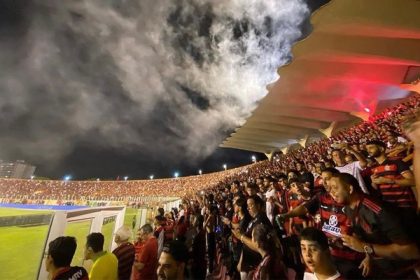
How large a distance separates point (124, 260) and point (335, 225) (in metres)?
2.85

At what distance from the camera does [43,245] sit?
4.87 metres

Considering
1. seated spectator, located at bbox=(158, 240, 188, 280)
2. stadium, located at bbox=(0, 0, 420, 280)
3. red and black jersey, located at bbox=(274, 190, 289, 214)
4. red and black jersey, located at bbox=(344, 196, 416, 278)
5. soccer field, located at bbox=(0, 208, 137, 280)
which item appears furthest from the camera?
soccer field, located at bbox=(0, 208, 137, 280)

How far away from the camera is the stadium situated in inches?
86.9

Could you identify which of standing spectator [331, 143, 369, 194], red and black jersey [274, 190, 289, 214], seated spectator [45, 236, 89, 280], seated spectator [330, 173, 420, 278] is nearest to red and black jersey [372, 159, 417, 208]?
standing spectator [331, 143, 369, 194]

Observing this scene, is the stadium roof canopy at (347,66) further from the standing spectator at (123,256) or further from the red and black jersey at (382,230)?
the standing spectator at (123,256)

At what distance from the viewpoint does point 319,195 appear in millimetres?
→ 3393

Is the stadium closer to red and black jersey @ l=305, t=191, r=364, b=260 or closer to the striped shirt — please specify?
red and black jersey @ l=305, t=191, r=364, b=260

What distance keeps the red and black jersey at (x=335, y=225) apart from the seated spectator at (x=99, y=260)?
2.47 meters

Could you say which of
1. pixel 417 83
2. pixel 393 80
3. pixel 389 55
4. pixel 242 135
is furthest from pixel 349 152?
pixel 242 135

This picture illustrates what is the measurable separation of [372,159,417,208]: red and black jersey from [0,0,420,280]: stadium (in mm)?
12

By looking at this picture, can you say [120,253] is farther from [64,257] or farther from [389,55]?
[389,55]

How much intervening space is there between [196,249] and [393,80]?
17179 millimetres

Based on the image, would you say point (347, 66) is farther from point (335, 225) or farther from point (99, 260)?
point (99, 260)

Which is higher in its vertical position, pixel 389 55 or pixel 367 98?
pixel 367 98
